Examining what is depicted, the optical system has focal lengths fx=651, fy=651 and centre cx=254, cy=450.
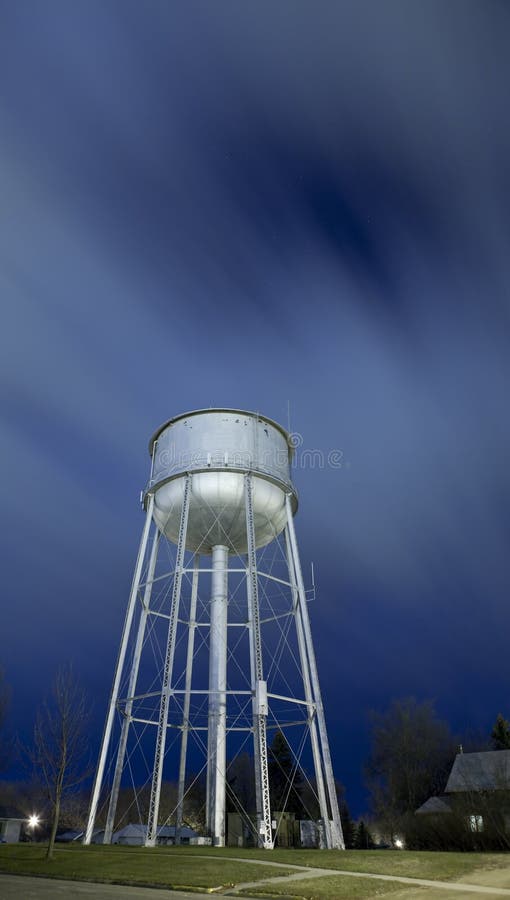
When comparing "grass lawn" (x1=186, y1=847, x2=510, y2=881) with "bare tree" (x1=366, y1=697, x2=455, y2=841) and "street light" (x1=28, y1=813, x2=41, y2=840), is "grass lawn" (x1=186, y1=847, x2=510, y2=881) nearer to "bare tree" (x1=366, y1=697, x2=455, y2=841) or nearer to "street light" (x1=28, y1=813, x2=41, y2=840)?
"street light" (x1=28, y1=813, x2=41, y2=840)

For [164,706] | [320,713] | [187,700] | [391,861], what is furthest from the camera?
[187,700]

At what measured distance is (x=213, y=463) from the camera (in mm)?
22594

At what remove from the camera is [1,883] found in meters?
11.6

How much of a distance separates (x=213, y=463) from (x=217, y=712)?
27.2ft

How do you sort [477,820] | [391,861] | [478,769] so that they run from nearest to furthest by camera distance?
[391,861], [477,820], [478,769]

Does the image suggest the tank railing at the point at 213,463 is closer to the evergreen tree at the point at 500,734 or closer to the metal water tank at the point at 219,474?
the metal water tank at the point at 219,474

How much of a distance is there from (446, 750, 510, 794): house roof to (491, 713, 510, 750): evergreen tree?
28.7 ft

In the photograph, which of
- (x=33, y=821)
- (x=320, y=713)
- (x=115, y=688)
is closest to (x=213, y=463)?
(x=115, y=688)

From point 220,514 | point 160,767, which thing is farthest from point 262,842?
point 220,514

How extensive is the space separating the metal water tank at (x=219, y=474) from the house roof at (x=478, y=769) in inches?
909

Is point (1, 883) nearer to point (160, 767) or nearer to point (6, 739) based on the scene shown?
point (160, 767)

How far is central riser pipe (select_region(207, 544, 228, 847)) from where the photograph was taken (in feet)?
67.9

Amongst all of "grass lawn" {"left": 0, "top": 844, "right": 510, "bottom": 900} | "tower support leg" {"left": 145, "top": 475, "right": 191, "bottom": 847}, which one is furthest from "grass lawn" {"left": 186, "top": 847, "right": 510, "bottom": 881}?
"tower support leg" {"left": 145, "top": 475, "right": 191, "bottom": 847}

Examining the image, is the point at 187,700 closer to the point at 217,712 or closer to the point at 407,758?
the point at 217,712
